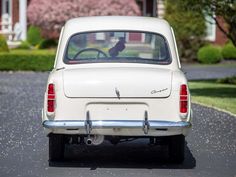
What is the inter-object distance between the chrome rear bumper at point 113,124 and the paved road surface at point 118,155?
55 cm

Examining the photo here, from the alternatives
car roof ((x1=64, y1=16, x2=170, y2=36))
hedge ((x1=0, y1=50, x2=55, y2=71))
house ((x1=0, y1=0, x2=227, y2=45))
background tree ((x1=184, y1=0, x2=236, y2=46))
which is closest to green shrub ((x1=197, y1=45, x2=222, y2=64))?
house ((x1=0, y1=0, x2=227, y2=45))

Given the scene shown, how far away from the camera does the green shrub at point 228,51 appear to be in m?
35.2

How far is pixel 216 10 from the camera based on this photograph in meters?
23.0

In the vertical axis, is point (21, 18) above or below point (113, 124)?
below

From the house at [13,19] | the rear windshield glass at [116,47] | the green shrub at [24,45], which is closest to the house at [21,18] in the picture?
the house at [13,19]

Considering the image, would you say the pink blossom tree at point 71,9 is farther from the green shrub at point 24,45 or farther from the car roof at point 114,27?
the car roof at point 114,27

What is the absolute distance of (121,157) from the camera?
432 inches

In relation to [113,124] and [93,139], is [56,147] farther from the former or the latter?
[113,124]

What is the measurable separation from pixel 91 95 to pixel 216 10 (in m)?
13.8

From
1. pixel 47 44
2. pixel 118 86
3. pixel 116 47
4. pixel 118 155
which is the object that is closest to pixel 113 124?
pixel 118 86

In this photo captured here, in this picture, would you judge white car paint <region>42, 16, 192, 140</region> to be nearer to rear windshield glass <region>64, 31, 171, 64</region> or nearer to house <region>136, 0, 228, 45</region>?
rear windshield glass <region>64, 31, 171, 64</region>

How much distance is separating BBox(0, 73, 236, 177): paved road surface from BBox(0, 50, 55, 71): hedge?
1363cm

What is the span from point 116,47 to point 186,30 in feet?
79.3

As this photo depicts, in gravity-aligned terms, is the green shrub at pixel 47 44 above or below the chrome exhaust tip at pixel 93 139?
below
